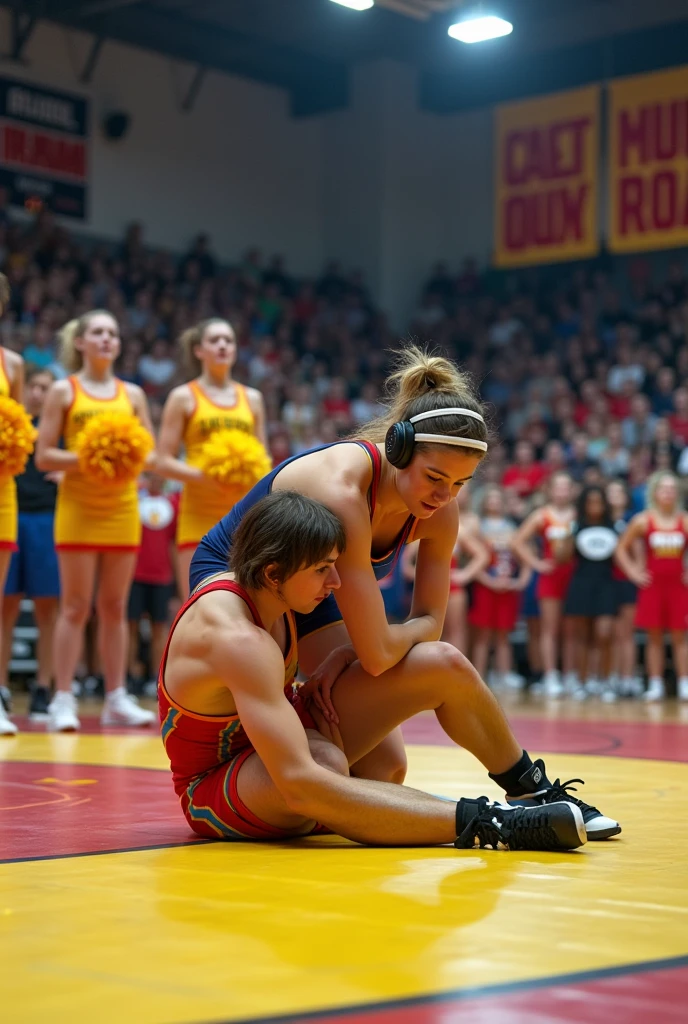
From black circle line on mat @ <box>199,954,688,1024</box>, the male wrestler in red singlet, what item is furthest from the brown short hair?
black circle line on mat @ <box>199,954,688,1024</box>

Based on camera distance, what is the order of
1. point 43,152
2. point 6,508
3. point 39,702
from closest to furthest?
point 6,508
point 39,702
point 43,152

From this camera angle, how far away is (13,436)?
5828mm

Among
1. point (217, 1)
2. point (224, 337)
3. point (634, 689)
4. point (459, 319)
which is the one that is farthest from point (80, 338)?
point (459, 319)

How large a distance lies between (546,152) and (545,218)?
0.81m

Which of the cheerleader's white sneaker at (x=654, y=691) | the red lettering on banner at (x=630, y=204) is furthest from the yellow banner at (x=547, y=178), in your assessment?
the cheerleader's white sneaker at (x=654, y=691)

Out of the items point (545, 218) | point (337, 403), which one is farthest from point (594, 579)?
point (545, 218)

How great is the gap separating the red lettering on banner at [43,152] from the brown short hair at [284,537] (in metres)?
14.0

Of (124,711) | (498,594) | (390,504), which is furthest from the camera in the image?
(498,594)

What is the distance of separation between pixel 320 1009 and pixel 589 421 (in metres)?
13.2

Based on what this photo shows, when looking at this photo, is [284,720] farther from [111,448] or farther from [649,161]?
[649,161]

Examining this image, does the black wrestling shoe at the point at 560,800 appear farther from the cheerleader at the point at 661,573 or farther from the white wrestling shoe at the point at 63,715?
the cheerleader at the point at 661,573

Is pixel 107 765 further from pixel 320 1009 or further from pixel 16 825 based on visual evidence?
pixel 320 1009

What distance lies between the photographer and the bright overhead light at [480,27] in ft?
34.3

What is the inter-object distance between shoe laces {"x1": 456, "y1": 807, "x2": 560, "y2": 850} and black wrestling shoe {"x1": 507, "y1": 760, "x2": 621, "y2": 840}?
98mm
